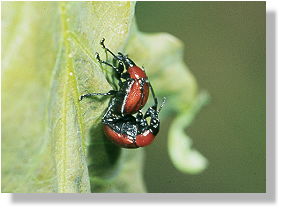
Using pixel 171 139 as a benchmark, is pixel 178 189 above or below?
below

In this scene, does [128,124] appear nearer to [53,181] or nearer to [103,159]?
[103,159]

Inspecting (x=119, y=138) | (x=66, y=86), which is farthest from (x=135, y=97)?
(x=66, y=86)

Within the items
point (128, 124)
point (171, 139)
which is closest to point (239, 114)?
point (171, 139)

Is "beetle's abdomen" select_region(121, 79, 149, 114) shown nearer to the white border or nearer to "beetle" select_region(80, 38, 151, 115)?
"beetle" select_region(80, 38, 151, 115)

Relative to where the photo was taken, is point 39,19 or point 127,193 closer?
point 39,19

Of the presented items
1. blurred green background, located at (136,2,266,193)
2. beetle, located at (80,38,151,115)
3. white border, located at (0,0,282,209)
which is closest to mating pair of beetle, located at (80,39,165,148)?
beetle, located at (80,38,151,115)

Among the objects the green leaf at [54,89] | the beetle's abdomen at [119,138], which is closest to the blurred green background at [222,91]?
the beetle's abdomen at [119,138]

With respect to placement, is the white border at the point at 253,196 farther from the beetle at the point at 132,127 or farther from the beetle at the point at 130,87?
the beetle at the point at 130,87
